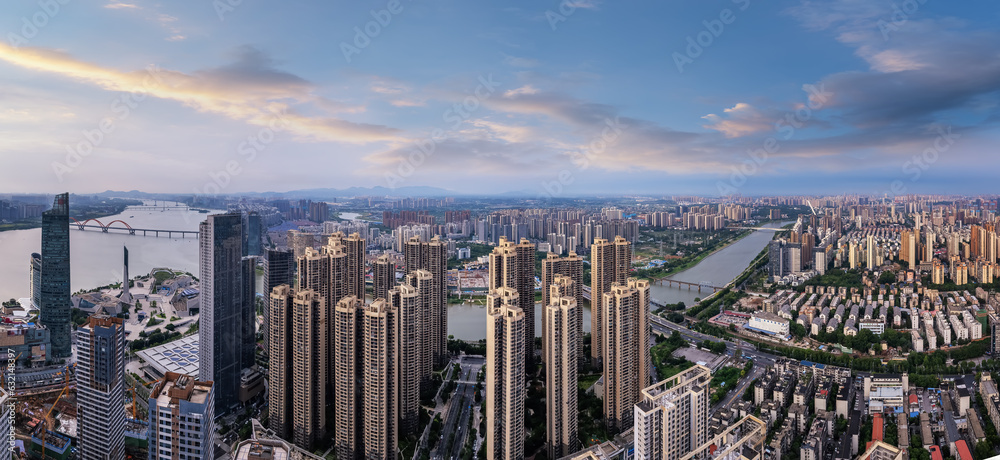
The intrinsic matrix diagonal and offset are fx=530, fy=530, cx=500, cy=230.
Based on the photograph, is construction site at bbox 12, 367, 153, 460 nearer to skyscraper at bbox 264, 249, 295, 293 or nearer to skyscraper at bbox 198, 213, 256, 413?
skyscraper at bbox 198, 213, 256, 413

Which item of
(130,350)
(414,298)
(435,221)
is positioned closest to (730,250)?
(435,221)

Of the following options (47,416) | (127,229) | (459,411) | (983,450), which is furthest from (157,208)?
(983,450)

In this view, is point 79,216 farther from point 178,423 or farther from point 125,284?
point 178,423

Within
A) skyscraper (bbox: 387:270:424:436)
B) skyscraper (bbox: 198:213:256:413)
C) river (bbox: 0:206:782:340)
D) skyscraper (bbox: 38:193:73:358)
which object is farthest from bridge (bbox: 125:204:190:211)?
skyscraper (bbox: 387:270:424:436)

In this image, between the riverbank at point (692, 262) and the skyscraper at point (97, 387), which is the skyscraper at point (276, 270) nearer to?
the skyscraper at point (97, 387)

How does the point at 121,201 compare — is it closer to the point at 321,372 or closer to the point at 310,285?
the point at 310,285
